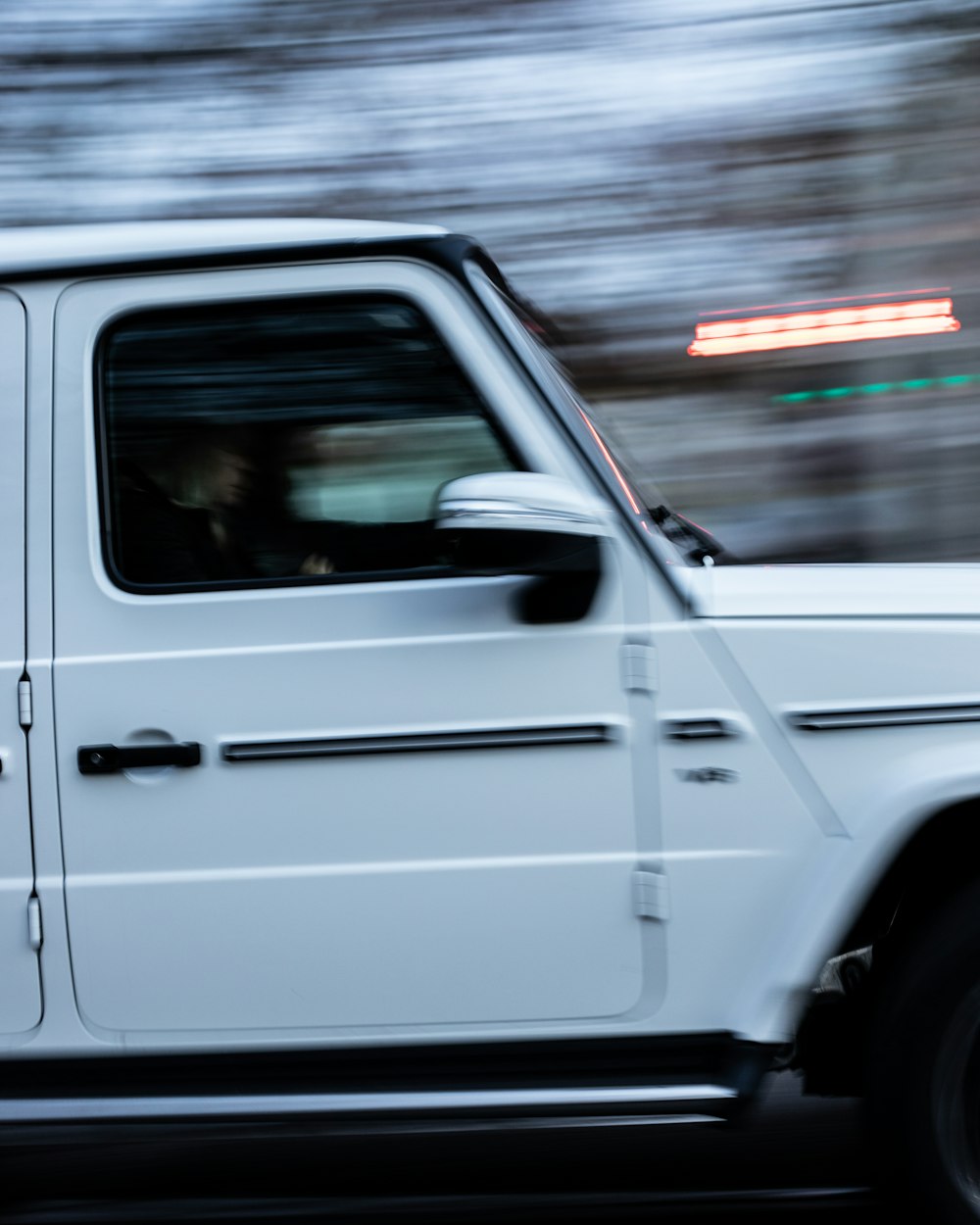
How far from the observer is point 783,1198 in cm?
277

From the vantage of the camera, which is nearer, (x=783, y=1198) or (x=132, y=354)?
(x=132, y=354)

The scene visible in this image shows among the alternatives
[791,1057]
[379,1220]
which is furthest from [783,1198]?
[379,1220]

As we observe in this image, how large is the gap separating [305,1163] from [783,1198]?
1.07 metres

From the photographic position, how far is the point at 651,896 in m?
2.26

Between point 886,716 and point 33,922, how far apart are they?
1.45 meters

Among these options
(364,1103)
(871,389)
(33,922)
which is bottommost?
(364,1103)

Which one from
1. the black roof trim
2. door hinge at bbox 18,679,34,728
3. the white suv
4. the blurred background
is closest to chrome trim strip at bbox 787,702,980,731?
the white suv

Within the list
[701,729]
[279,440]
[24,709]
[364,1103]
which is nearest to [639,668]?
[701,729]

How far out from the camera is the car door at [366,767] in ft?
7.45

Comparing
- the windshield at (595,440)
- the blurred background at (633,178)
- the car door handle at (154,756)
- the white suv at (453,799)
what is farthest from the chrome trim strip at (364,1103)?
the blurred background at (633,178)

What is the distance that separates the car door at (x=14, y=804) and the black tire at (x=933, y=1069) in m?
1.42

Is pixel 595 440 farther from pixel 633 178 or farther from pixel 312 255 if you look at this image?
pixel 633 178

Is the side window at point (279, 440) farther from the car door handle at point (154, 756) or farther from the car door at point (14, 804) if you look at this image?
the car door handle at point (154, 756)

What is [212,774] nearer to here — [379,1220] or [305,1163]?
[379,1220]
